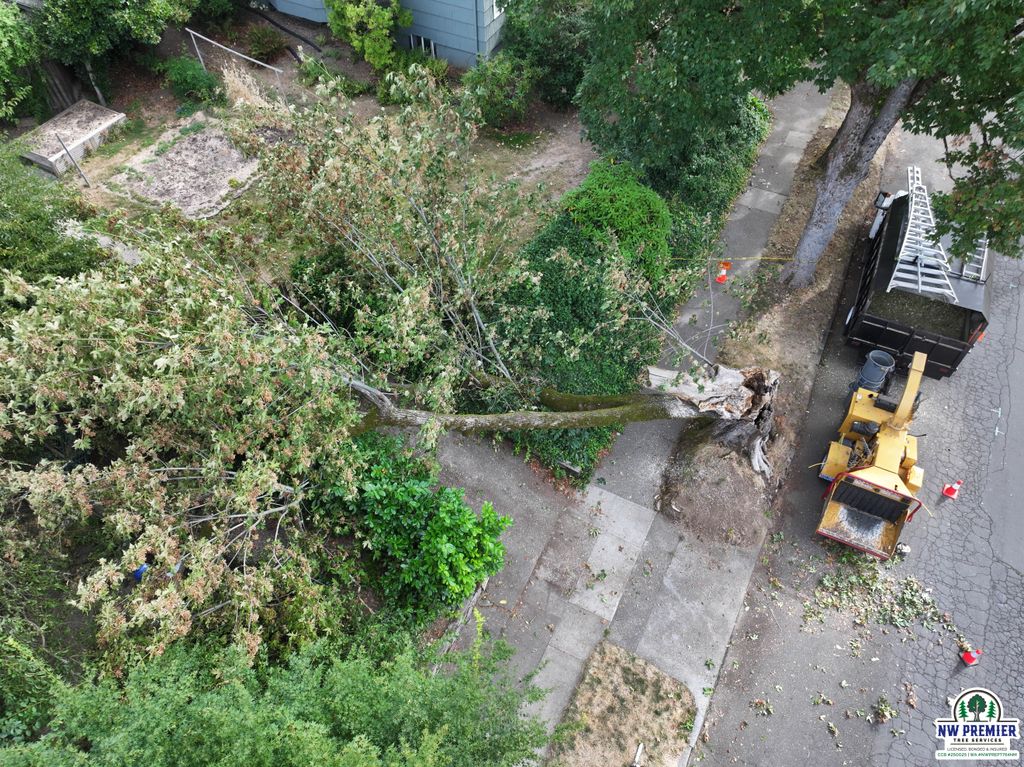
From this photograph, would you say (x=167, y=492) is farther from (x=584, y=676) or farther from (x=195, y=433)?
(x=584, y=676)

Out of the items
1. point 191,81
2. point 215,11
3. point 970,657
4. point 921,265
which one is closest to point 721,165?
point 921,265

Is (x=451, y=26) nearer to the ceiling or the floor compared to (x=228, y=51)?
nearer to the ceiling

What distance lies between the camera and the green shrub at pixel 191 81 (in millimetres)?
17750

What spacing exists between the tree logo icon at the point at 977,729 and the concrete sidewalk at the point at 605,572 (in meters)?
3.20

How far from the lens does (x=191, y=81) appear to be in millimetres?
17781

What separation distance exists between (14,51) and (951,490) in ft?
75.6

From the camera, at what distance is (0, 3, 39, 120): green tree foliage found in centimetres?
1487

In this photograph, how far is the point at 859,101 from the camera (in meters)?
11.5

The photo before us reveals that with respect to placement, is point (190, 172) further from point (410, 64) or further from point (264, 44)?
point (410, 64)

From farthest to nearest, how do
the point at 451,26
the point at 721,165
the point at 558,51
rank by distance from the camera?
the point at 451,26
the point at 558,51
the point at 721,165

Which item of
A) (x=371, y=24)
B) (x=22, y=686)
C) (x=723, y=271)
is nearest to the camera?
(x=22, y=686)

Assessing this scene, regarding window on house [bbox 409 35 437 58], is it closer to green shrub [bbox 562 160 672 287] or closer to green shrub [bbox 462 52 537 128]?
green shrub [bbox 462 52 537 128]

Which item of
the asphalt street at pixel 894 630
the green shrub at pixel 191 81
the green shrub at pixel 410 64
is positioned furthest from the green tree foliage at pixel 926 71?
the green shrub at pixel 191 81

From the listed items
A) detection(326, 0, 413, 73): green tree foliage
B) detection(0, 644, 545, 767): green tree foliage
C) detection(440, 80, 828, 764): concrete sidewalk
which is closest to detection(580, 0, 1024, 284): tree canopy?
detection(440, 80, 828, 764): concrete sidewalk
